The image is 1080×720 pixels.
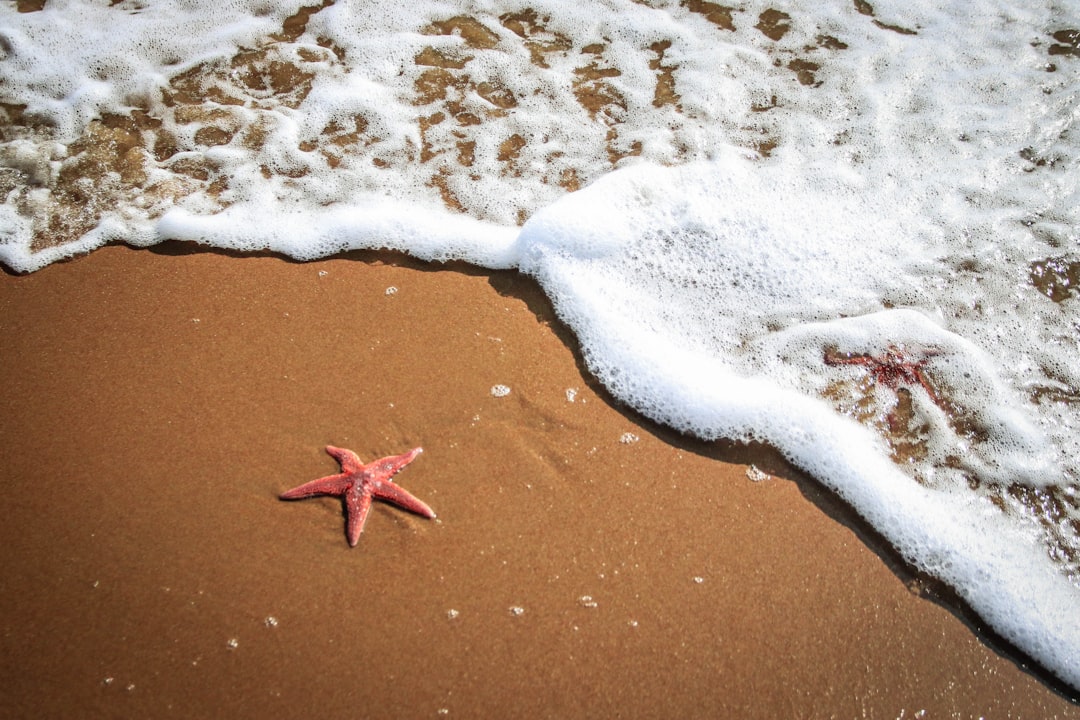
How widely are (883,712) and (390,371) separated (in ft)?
7.68

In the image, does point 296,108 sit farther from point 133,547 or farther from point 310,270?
point 133,547

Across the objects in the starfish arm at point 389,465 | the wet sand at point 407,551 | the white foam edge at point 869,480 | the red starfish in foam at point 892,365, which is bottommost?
the wet sand at point 407,551

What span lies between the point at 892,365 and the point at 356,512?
2.62 m

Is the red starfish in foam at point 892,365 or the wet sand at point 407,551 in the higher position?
the red starfish in foam at point 892,365

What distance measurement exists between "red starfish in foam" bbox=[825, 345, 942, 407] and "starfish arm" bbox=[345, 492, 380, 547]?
228 cm

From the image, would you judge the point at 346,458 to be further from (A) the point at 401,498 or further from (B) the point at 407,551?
(B) the point at 407,551

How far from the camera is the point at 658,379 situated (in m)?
3.10

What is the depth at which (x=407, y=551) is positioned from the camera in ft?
8.22

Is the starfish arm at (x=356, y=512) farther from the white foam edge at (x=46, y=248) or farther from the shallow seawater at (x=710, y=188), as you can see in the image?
the white foam edge at (x=46, y=248)

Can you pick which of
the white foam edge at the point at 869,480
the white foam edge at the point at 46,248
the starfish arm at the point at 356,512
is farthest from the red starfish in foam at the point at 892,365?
the white foam edge at the point at 46,248

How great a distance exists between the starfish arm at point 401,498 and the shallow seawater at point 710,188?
104cm

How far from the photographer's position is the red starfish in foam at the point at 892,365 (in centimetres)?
321

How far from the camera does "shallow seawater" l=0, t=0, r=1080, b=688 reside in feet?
9.84

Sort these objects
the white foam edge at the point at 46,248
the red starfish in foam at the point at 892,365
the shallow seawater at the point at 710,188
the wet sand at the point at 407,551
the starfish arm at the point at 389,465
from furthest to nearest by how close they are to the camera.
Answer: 1. the white foam edge at the point at 46,248
2. the red starfish in foam at the point at 892,365
3. the shallow seawater at the point at 710,188
4. the starfish arm at the point at 389,465
5. the wet sand at the point at 407,551
